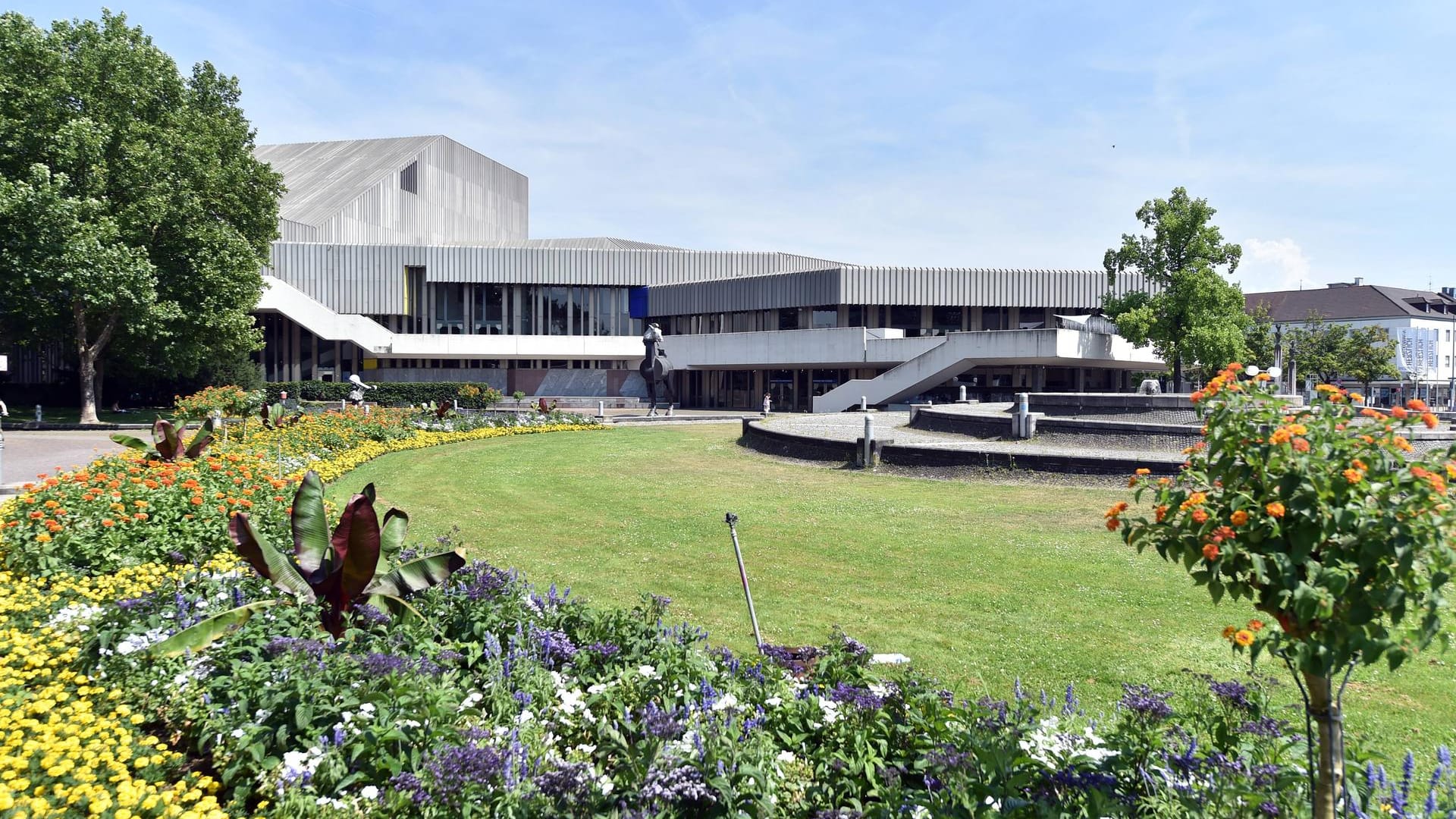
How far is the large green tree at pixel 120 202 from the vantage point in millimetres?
29938

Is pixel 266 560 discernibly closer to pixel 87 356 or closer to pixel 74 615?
pixel 74 615

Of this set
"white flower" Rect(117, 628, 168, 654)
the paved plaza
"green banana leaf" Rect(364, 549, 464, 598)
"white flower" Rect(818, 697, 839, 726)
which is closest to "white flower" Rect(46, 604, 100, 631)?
"white flower" Rect(117, 628, 168, 654)

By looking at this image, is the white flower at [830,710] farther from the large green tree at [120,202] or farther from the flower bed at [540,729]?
the large green tree at [120,202]

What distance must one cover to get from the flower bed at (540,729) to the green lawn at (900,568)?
3.01ft

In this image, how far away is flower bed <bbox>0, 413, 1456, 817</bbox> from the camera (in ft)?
12.0

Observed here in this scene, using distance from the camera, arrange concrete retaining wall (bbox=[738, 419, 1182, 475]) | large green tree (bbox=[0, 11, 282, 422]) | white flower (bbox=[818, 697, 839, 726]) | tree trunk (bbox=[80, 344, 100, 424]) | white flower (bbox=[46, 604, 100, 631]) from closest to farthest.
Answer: white flower (bbox=[818, 697, 839, 726]) < white flower (bbox=[46, 604, 100, 631]) < concrete retaining wall (bbox=[738, 419, 1182, 475]) < large green tree (bbox=[0, 11, 282, 422]) < tree trunk (bbox=[80, 344, 100, 424])

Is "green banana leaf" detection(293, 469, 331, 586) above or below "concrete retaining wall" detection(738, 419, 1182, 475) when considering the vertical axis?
above

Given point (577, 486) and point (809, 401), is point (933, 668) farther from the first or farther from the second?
point (809, 401)

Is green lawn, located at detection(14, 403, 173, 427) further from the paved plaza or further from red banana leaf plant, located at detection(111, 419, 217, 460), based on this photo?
red banana leaf plant, located at detection(111, 419, 217, 460)

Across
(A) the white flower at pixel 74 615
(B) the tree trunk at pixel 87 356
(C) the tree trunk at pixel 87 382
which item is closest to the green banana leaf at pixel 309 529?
(A) the white flower at pixel 74 615

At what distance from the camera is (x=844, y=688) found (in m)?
4.55

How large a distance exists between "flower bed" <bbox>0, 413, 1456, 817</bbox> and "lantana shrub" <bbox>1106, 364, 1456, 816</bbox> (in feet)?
2.60

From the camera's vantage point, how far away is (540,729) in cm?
450

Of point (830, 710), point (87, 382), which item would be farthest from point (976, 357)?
point (830, 710)
